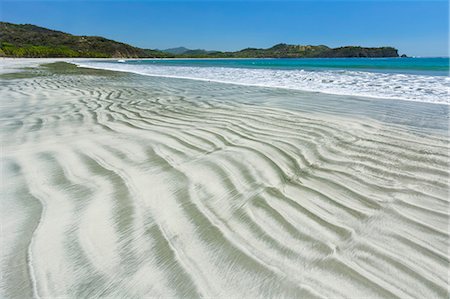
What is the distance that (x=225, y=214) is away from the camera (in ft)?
6.96

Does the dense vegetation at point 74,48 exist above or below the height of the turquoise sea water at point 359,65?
above

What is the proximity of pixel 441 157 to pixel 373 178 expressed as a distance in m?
1.18

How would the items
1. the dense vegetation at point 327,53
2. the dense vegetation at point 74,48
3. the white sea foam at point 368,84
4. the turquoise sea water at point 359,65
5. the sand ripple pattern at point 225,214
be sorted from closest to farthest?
1. the sand ripple pattern at point 225,214
2. the white sea foam at point 368,84
3. the turquoise sea water at point 359,65
4. the dense vegetation at point 74,48
5. the dense vegetation at point 327,53

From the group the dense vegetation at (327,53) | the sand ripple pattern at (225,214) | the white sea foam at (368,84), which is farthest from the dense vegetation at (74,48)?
the sand ripple pattern at (225,214)

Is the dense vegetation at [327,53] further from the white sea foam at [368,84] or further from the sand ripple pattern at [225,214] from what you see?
the sand ripple pattern at [225,214]

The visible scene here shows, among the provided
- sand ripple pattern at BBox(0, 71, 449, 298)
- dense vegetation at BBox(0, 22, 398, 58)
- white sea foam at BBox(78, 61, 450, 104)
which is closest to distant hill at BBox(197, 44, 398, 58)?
dense vegetation at BBox(0, 22, 398, 58)

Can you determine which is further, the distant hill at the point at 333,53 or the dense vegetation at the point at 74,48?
the distant hill at the point at 333,53

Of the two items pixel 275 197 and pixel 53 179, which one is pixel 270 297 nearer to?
pixel 275 197

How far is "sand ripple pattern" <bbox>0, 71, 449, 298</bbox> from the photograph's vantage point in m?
1.51

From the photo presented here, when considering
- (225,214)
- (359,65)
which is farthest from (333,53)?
(225,214)

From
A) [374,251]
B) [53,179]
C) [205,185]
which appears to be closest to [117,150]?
[53,179]

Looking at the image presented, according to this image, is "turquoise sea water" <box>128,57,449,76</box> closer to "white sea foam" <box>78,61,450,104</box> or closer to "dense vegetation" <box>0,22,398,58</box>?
"white sea foam" <box>78,61,450,104</box>

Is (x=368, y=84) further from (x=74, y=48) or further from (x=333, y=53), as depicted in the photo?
(x=333, y=53)

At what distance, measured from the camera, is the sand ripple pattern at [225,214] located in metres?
1.51
